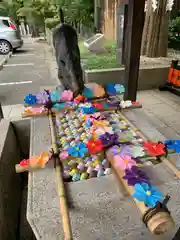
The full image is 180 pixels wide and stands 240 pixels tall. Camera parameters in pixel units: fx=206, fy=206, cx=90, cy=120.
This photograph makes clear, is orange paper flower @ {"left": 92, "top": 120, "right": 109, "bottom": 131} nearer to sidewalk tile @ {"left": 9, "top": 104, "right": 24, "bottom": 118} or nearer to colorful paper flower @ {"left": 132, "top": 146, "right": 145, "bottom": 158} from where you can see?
colorful paper flower @ {"left": 132, "top": 146, "right": 145, "bottom": 158}

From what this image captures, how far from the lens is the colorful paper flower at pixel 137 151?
1480 millimetres

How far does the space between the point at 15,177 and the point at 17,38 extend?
859 cm

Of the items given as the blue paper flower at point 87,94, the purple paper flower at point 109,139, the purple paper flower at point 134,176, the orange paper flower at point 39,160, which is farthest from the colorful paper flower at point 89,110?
the purple paper flower at point 134,176

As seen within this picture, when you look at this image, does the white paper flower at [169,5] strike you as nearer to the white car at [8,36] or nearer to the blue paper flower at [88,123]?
the blue paper flower at [88,123]

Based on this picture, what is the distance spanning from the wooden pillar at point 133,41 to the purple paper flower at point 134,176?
5.36 feet

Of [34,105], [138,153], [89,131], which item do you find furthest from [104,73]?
[138,153]

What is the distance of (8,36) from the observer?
8875 mm

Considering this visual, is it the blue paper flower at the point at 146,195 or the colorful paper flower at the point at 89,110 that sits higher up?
the blue paper flower at the point at 146,195

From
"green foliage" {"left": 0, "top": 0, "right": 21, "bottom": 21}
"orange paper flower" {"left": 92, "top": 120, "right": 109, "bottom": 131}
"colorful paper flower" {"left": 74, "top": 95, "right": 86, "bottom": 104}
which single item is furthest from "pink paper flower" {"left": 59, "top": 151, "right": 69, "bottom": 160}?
"green foliage" {"left": 0, "top": 0, "right": 21, "bottom": 21}

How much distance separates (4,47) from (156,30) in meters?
6.84

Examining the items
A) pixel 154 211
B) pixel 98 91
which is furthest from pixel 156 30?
pixel 154 211

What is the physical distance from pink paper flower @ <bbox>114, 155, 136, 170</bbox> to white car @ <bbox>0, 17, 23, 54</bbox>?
912 cm

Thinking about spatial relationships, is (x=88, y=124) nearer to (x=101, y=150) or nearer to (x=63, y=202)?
(x=101, y=150)

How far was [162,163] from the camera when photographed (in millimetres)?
1473
